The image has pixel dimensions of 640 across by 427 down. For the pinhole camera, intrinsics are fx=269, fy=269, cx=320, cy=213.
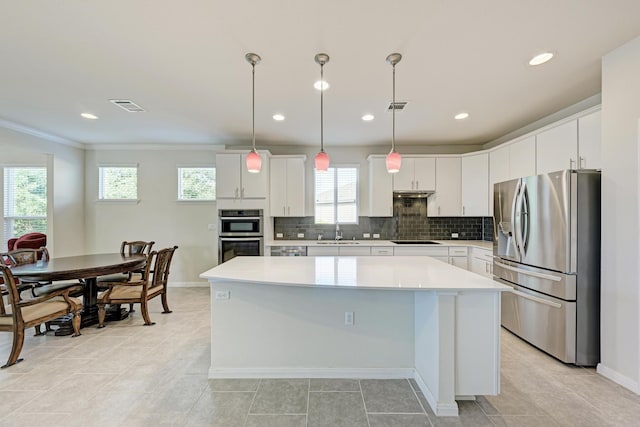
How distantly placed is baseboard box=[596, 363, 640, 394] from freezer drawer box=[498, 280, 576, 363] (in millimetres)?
173

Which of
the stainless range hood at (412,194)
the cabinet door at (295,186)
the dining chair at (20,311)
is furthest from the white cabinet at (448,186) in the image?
the dining chair at (20,311)

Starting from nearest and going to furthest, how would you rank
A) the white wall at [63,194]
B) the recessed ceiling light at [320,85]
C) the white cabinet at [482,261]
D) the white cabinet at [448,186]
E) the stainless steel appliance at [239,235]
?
the recessed ceiling light at [320,85] < the white cabinet at [482,261] < the stainless steel appliance at [239,235] < the white wall at [63,194] < the white cabinet at [448,186]

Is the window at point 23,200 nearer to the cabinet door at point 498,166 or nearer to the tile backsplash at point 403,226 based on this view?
the tile backsplash at point 403,226

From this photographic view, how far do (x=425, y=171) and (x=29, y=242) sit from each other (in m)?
7.08

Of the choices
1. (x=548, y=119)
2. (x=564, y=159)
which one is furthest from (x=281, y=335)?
(x=548, y=119)

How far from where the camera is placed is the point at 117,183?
517 cm

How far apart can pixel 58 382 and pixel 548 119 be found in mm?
5963

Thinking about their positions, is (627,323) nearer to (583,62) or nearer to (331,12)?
(583,62)

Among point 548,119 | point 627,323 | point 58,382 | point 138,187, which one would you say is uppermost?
point 548,119

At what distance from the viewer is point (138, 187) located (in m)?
5.13

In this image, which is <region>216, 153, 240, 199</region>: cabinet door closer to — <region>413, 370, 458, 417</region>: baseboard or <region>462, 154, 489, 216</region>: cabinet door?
<region>413, 370, 458, 417</region>: baseboard

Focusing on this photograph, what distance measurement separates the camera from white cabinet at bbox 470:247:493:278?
3.76 meters

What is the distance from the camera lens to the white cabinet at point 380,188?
4699 millimetres

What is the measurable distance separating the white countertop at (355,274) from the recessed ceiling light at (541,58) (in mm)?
1879
